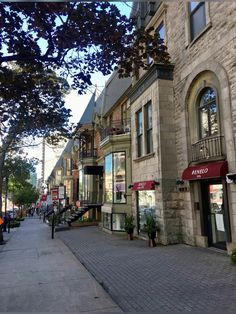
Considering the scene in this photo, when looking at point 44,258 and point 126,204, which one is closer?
point 44,258

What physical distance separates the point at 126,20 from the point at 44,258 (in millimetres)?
8882

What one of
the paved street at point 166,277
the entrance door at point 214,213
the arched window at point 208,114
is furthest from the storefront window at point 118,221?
Result: the arched window at point 208,114

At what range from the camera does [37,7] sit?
5379 mm

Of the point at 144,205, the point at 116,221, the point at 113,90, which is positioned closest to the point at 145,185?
→ the point at 144,205

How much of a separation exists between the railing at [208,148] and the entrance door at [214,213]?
3.28 feet

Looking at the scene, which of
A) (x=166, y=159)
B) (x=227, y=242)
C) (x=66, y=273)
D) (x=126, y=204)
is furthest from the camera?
(x=126, y=204)

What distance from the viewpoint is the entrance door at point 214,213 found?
11.0m

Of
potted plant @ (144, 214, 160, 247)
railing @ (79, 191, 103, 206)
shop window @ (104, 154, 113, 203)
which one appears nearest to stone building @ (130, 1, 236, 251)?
potted plant @ (144, 214, 160, 247)

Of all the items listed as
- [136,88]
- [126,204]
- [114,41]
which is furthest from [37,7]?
[126,204]

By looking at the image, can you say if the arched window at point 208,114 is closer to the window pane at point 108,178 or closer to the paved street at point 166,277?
→ the paved street at point 166,277

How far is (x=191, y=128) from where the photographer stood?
12.9 metres

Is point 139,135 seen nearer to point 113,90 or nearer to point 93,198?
point 113,90

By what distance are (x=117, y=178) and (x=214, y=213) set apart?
8.34 metres

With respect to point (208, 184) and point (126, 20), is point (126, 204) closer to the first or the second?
point (208, 184)
